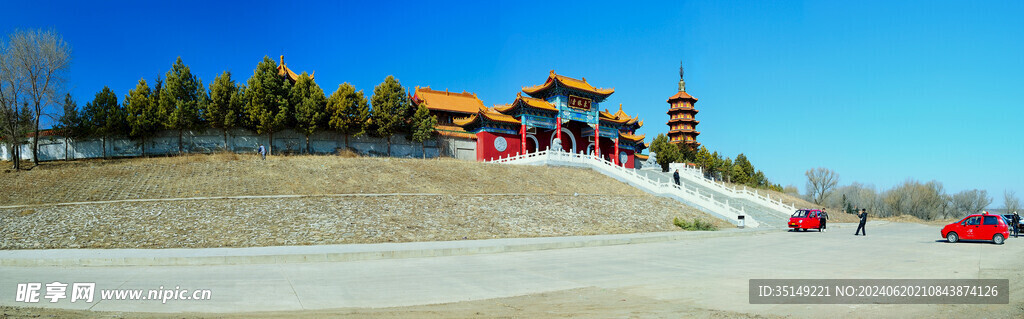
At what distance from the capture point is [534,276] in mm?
9172

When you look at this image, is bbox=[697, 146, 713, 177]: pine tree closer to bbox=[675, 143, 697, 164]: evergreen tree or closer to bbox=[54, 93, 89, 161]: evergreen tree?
bbox=[675, 143, 697, 164]: evergreen tree

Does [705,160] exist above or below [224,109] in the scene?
below

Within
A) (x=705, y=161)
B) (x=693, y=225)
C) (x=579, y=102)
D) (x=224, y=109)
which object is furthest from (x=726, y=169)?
(x=224, y=109)

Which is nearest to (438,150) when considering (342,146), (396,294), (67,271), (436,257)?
(342,146)

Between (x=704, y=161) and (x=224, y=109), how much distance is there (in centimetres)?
4767

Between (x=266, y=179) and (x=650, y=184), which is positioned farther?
(x=650, y=184)

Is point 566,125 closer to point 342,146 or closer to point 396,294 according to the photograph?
point 342,146

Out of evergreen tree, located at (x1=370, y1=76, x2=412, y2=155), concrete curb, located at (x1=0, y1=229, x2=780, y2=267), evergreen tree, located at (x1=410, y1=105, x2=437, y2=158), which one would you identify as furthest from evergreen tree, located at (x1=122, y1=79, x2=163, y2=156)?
concrete curb, located at (x1=0, y1=229, x2=780, y2=267)

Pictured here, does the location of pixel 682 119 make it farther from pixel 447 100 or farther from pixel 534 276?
pixel 534 276

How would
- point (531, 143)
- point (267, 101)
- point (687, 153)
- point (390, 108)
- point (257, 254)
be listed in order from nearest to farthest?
A: 1. point (257, 254)
2. point (267, 101)
3. point (390, 108)
4. point (531, 143)
5. point (687, 153)

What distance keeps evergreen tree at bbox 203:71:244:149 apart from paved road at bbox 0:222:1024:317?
72.6 feet

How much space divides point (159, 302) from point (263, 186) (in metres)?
14.0

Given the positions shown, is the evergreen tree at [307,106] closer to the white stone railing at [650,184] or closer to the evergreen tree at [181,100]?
the evergreen tree at [181,100]

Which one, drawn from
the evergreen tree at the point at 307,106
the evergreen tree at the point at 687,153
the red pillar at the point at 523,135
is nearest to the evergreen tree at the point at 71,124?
the evergreen tree at the point at 307,106
